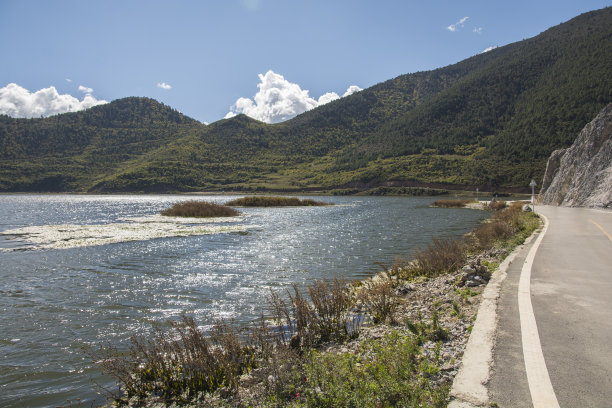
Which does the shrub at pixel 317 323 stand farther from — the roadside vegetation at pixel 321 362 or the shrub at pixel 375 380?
the shrub at pixel 375 380

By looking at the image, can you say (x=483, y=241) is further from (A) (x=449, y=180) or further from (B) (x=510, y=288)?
(A) (x=449, y=180)

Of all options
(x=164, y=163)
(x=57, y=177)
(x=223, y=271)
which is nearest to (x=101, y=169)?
(x=57, y=177)

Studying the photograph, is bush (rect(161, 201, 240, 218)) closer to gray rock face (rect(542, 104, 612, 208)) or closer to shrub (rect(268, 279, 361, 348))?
shrub (rect(268, 279, 361, 348))

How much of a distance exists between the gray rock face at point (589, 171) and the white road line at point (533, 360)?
36.5 metres

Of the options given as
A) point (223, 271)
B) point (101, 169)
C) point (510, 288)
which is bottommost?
point (223, 271)

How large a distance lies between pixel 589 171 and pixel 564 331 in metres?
44.1

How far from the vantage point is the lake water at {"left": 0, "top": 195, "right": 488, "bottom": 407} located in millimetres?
8039

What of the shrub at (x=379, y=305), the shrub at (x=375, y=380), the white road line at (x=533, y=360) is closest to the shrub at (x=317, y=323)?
the shrub at (x=379, y=305)

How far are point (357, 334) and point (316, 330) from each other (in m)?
1.03

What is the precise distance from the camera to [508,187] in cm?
11194

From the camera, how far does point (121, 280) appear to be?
51.0 ft

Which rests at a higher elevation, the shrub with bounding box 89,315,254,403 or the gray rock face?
the gray rock face

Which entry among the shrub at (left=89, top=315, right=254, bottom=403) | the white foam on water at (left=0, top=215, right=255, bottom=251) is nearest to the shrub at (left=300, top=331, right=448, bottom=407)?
the shrub at (left=89, top=315, right=254, bottom=403)

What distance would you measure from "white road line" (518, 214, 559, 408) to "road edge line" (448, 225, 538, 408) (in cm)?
48
